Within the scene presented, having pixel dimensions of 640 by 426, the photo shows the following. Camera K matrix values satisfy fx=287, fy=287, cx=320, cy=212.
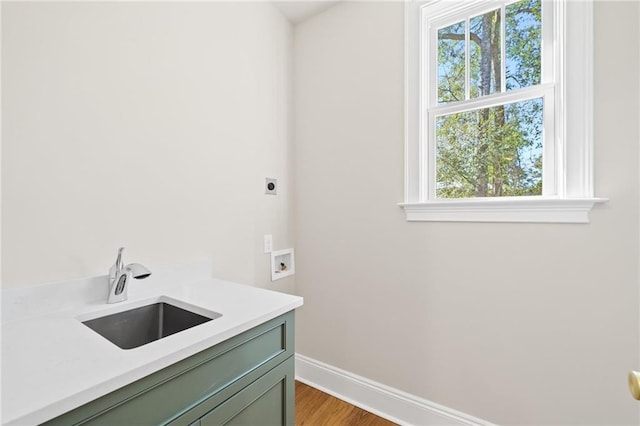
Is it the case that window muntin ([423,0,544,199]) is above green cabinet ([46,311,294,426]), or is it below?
above

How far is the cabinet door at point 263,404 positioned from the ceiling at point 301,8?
2.20 metres

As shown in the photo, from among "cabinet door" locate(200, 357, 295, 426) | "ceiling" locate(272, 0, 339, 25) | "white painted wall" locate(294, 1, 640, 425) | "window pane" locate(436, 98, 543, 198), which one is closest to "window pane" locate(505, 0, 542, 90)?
"window pane" locate(436, 98, 543, 198)

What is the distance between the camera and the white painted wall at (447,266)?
1203 millimetres

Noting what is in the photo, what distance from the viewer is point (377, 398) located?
5.84ft

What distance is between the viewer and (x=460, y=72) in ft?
5.42

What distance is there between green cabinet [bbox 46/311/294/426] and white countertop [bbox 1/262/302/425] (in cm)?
4

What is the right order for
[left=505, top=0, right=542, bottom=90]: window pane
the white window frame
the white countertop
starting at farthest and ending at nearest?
[left=505, top=0, right=542, bottom=90]: window pane, the white window frame, the white countertop

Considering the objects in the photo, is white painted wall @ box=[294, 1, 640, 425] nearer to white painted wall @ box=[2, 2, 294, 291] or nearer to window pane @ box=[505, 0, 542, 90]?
window pane @ box=[505, 0, 542, 90]

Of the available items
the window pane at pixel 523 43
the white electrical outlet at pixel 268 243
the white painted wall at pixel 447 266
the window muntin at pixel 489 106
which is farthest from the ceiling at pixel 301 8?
the white electrical outlet at pixel 268 243

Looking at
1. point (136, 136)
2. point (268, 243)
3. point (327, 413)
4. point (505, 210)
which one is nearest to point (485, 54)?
point (505, 210)

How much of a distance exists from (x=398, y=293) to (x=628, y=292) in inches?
38.7

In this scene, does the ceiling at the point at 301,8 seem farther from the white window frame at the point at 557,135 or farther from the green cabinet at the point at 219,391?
the green cabinet at the point at 219,391

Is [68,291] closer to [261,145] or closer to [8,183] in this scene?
[8,183]

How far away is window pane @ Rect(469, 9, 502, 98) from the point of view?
5.05 ft
